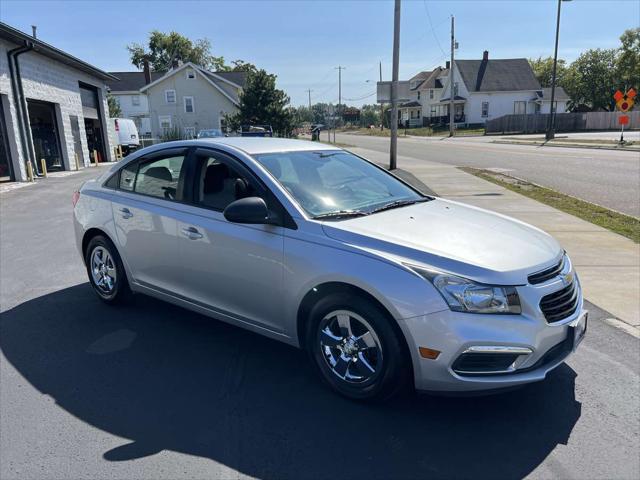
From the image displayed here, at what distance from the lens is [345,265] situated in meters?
3.16

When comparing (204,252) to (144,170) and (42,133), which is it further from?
(42,133)

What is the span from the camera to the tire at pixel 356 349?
308 cm

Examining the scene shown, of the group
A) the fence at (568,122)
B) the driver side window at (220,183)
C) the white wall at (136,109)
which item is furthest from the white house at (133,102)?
the driver side window at (220,183)

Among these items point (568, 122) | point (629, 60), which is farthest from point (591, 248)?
point (629, 60)

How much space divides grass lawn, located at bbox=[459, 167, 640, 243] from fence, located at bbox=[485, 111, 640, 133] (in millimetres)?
44850

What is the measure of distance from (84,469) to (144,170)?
2857mm

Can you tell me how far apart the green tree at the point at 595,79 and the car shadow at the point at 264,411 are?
8260cm

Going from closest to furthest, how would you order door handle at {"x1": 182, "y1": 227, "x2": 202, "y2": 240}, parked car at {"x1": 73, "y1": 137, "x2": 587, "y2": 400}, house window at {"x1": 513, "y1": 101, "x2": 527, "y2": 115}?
1. parked car at {"x1": 73, "y1": 137, "x2": 587, "y2": 400}
2. door handle at {"x1": 182, "y1": 227, "x2": 202, "y2": 240}
3. house window at {"x1": 513, "y1": 101, "x2": 527, "y2": 115}

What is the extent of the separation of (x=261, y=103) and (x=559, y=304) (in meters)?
42.8

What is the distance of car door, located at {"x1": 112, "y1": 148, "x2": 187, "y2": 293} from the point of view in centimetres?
435

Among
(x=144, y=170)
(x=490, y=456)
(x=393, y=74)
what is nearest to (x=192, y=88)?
(x=393, y=74)

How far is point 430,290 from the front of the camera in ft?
9.53

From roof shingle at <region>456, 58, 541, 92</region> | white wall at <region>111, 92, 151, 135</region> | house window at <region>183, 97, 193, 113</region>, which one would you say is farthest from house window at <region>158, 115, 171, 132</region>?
roof shingle at <region>456, 58, 541, 92</region>

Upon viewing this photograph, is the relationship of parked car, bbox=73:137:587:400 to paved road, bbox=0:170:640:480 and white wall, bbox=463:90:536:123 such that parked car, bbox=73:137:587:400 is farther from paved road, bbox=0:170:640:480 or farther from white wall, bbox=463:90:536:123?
white wall, bbox=463:90:536:123
